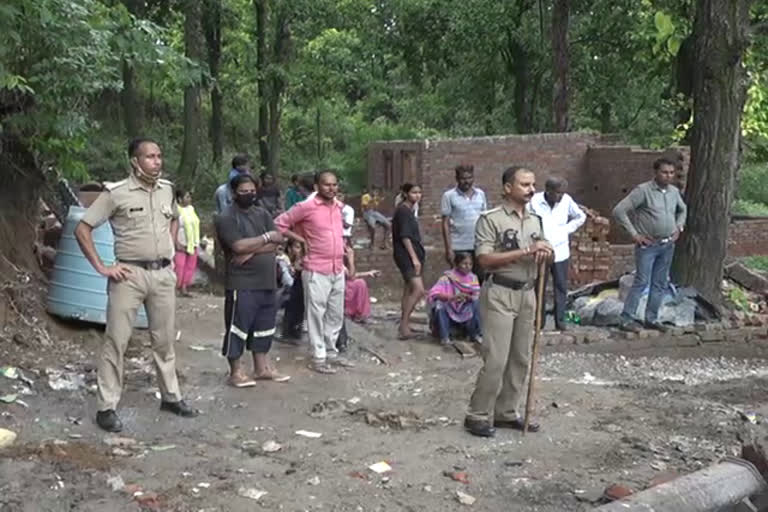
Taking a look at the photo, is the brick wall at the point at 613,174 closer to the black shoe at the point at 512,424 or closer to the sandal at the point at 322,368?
the sandal at the point at 322,368

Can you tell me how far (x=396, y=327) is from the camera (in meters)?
10.1

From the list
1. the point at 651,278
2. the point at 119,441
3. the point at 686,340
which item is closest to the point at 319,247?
the point at 119,441

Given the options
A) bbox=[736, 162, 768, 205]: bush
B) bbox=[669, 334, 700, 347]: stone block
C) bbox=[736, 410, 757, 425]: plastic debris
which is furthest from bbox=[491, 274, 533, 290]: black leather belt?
bbox=[736, 162, 768, 205]: bush

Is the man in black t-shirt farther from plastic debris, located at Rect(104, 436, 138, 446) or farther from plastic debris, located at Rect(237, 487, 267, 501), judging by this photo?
plastic debris, located at Rect(237, 487, 267, 501)

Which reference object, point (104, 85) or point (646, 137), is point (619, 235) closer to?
point (646, 137)

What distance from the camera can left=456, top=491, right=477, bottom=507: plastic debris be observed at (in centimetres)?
527

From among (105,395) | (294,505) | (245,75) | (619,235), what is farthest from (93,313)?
(245,75)

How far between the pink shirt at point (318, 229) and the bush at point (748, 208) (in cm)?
1554

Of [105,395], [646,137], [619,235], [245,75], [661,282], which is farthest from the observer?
[245,75]

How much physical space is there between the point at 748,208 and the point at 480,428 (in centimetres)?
1845

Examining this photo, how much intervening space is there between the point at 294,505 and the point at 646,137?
17598 mm

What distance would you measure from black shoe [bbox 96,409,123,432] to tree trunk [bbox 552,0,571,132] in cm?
1560

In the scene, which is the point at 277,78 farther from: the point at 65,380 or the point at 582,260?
the point at 65,380

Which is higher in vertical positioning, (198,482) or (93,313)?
(93,313)
